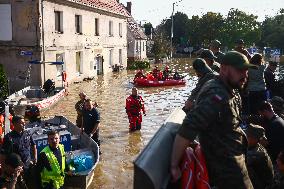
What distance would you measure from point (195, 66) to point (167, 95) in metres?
21.3

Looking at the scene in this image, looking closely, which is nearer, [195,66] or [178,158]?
[178,158]

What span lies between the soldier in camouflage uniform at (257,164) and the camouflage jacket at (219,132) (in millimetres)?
1688

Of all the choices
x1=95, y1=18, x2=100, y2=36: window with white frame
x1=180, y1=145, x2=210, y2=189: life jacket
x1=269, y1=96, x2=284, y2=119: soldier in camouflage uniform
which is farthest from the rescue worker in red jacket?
x1=95, y1=18, x2=100, y2=36: window with white frame

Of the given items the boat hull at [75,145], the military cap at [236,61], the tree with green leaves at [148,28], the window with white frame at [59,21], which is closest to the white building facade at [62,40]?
the window with white frame at [59,21]

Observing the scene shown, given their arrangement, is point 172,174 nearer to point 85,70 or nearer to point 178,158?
point 178,158

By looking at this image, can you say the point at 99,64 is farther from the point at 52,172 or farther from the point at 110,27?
the point at 52,172

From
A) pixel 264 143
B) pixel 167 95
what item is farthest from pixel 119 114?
pixel 264 143

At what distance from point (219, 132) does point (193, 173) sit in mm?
429

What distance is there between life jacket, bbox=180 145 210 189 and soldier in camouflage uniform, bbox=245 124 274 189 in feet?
6.69

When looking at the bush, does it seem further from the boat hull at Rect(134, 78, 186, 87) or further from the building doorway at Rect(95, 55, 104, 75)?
the boat hull at Rect(134, 78, 186, 87)

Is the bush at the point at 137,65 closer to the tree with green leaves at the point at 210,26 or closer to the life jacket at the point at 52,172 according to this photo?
the tree with green leaves at the point at 210,26

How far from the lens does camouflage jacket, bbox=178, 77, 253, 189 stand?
329cm

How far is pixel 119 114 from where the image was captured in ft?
66.3

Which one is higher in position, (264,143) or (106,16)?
(106,16)
